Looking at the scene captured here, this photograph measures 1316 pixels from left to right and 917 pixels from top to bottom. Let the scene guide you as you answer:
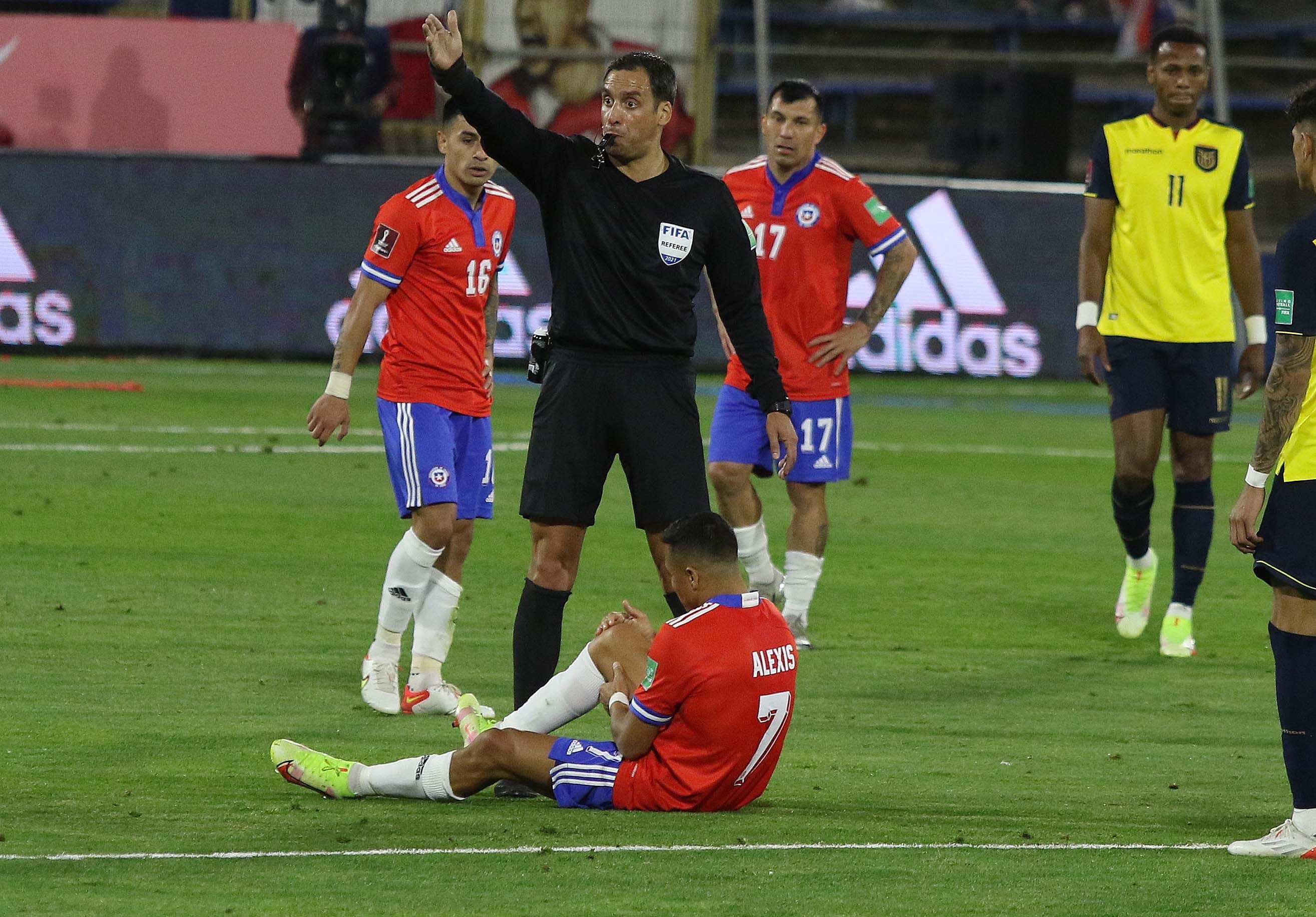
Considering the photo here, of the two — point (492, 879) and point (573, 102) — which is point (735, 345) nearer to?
point (492, 879)

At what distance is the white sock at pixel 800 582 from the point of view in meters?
9.62

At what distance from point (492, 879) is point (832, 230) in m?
5.16

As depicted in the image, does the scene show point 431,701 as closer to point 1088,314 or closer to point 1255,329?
point 1088,314

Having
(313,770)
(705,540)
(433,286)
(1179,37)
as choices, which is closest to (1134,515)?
(1179,37)

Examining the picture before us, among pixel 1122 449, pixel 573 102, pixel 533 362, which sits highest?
pixel 573 102

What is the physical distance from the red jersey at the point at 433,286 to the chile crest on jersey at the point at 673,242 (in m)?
1.54

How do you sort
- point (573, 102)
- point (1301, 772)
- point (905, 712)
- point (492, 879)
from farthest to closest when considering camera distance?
point (573, 102) → point (905, 712) → point (1301, 772) → point (492, 879)

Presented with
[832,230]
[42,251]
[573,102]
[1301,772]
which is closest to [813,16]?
[573,102]

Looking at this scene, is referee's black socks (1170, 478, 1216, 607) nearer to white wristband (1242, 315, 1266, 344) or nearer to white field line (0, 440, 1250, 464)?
white wristband (1242, 315, 1266, 344)

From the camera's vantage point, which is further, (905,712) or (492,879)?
(905,712)

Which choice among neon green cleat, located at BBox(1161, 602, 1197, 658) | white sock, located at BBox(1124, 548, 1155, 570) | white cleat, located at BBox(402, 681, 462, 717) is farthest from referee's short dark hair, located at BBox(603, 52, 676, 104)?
white sock, located at BBox(1124, 548, 1155, 570)

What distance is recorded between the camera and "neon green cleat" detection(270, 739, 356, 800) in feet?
20.6

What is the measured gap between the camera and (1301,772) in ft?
19.2

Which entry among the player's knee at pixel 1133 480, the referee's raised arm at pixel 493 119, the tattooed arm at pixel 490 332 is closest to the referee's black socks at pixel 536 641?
the referee's raised arm at pixel 493 119
